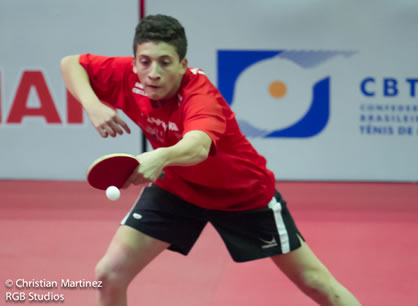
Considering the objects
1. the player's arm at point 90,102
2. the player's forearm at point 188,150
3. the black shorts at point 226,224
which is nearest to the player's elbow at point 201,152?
the player's forearm at point 188,150

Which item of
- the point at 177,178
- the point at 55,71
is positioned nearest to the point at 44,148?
the point at 55,71

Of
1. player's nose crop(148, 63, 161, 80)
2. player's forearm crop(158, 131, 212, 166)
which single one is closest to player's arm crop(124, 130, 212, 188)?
player's forearm crop(158, 131, 212, 166)

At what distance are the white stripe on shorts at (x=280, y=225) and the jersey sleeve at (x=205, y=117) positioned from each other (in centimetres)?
64

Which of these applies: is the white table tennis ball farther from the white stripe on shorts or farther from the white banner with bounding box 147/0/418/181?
the white banner with bounding box 147/0/418/181

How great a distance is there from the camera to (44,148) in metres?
7.65

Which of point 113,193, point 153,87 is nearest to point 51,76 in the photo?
point 153,87

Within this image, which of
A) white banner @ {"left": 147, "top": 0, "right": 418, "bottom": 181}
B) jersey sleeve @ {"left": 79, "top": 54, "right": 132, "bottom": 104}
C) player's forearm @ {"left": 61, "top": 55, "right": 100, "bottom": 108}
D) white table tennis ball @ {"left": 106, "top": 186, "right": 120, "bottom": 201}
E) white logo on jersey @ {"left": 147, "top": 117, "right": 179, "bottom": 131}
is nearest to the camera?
white table tennis ball @ {"left": 106, "top": 186, "right": 120, "bottom": 201}

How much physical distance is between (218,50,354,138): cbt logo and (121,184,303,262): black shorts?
4.53 meters

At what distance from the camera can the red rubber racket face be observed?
217 centimetres

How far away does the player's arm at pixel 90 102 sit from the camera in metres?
2.74

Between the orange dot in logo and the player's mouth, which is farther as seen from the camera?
the orange dot in logo

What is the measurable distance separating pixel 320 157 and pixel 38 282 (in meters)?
4.23

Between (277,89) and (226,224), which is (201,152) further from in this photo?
(277,89)

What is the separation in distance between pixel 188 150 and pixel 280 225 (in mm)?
892
